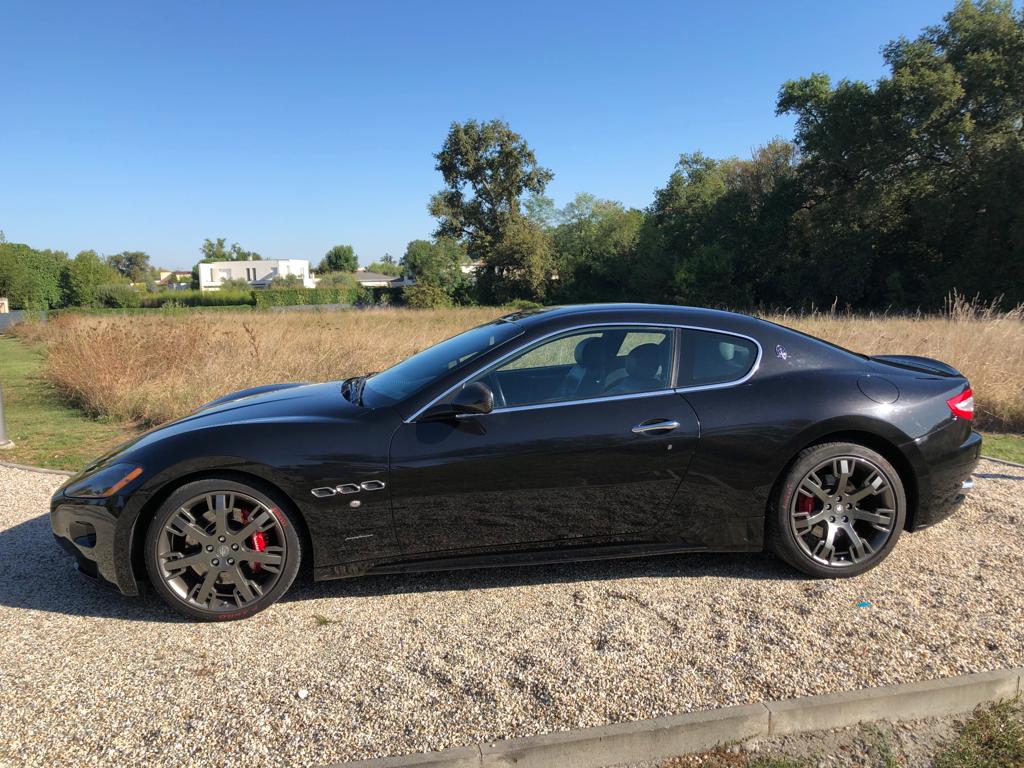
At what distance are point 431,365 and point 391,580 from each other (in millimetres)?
1248

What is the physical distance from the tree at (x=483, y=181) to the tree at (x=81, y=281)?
28566 millimetres

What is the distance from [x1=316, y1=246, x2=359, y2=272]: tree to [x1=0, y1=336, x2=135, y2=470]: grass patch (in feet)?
Result: 421


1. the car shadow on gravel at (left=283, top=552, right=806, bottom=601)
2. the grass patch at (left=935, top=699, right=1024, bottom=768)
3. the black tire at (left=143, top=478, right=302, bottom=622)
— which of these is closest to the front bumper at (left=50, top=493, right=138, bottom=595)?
the black tire at (left=143, top=478, right=302, bottom=622)

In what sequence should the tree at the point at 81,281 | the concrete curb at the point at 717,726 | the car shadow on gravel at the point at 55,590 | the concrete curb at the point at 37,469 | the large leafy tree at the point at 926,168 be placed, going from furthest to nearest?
the tree at the point at 81,281 < the large leafy tree at the point at 926,168 < the concrete curb at the point at 37,469 < the car shadow on gravel at the point at 55,590 < the concrete curb at the point at 717,726

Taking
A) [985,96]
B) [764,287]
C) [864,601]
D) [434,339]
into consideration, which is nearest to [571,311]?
[864,601]

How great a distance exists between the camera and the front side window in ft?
11.7

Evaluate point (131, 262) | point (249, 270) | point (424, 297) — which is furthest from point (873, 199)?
point (131, 262)

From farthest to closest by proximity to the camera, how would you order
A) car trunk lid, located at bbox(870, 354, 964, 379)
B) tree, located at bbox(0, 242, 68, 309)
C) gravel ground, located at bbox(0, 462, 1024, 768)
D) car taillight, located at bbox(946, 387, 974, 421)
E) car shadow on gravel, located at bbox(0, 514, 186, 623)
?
1. tree, located at bbox(0, 242, 68, 309)
2. car trunk lid, located at bbox(870, 354, 964, 379)
3. car taillight, located at bbox(946, 387, 974, 421)
4. car shadow on gravel, located at bbox(0, 514, 186, 623)
5. gravel ground, located at bbox(0, 462, 1024, 768)

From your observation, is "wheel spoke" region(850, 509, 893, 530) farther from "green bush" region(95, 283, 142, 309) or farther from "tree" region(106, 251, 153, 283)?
"tree" region(106, 251, 153, 283)

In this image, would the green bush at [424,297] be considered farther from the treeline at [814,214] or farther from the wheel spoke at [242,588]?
the wheel spoke at [242,588]

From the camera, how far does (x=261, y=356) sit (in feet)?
34.8

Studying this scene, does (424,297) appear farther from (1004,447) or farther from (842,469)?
(842,469)

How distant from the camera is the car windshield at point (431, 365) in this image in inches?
143

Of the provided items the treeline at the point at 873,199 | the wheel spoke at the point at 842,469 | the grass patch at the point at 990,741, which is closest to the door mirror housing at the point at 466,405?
the wheel spoke at the point at 842,469
